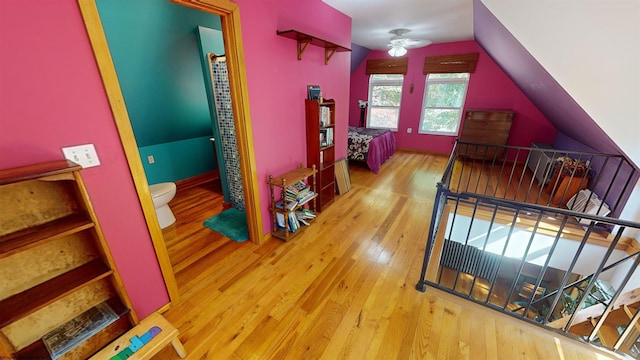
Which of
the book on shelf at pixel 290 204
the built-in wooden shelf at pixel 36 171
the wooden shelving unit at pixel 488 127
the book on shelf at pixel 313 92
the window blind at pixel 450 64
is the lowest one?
the book on shelf at pixel 290 204

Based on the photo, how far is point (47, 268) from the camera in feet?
3.80

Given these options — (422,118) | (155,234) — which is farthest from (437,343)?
(422,118)

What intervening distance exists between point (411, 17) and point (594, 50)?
2.12 meters

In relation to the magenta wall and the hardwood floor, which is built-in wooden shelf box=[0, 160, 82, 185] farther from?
the hardwood floor

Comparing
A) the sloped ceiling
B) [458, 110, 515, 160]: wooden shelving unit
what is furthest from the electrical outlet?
[458, 110, 515, 160]: wooden shelving unit

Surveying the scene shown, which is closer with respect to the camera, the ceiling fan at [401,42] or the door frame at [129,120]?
the door frame at [129,120]

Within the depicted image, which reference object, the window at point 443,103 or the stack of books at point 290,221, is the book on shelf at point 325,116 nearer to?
the stack of books at point 290,221

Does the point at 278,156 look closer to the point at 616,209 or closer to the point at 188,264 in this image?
the point at 188,264

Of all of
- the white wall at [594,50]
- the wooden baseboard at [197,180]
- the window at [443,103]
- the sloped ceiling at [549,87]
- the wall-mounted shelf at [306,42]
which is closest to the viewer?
the white wall at [594,50]

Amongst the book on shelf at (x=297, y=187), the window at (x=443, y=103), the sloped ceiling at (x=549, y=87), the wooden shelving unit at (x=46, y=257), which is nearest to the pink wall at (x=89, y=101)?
the wooden shelving unit at (x=46, y=257)

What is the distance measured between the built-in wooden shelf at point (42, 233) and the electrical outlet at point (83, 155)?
262mm

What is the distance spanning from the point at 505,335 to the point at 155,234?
2339mm

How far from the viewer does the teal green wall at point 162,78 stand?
197cm

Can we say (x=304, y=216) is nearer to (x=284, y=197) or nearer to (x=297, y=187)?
(x=297, y=187)
